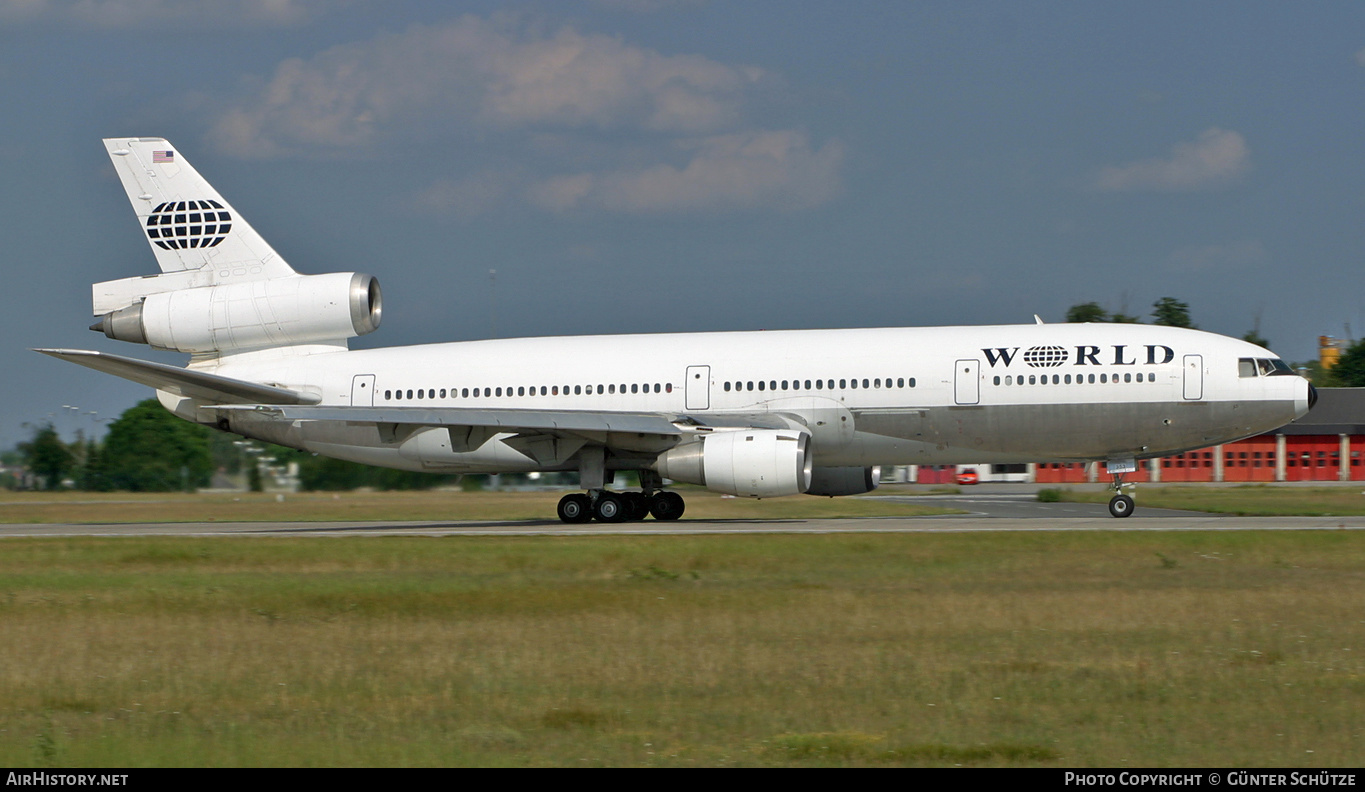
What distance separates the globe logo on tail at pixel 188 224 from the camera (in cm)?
3048

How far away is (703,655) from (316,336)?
2128cm

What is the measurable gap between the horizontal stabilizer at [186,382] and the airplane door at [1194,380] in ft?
60.3

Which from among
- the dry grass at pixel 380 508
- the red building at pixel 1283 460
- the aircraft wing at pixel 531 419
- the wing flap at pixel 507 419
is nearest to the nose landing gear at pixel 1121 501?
the dry grass at pixel 380 508

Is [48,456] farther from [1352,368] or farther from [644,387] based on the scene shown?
[1352,368]

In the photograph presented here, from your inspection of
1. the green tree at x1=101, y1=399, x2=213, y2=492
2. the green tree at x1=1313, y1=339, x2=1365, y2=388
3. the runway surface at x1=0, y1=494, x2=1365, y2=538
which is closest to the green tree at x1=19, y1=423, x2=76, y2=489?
the green tree at x1=101, y1=399, x2=213, y2=492

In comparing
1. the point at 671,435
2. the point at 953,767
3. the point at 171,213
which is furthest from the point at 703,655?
the point at 171,213

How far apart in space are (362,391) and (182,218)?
5.87 m

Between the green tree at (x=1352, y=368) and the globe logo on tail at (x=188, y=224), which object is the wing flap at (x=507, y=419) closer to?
the globe logo on tail at (x=188, y=224)

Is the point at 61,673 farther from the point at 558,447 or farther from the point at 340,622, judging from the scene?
the point at 558,447

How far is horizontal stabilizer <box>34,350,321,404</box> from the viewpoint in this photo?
86.0ft

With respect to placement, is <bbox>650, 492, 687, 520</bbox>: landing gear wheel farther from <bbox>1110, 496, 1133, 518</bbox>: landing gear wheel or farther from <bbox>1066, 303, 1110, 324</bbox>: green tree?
<bbox>1066, 303, 1110, 324</bbox>: green tree

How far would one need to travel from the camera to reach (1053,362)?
26.6 m

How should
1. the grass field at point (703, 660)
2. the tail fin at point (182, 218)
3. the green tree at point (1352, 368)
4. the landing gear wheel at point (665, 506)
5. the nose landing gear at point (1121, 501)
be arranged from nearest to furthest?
the grass field at point (703, 660) → the nose landing gear at point (1121, 501) → the landing gear wheel at point (665, 506) → the tail fin at point (182, 218) → the green tree at point (1352, 368)

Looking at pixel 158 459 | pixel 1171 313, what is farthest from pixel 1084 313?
pixel 158 459
